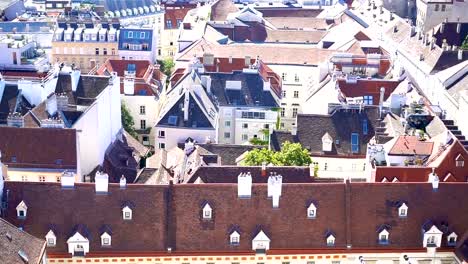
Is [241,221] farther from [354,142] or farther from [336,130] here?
→ [336,130]

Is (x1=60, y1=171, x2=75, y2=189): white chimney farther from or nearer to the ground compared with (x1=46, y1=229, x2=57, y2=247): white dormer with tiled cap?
farther from the ground

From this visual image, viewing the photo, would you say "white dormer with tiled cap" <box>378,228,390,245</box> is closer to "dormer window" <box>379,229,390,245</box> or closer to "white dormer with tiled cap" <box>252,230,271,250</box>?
"dormer window" <box>379,229,390,245</box>

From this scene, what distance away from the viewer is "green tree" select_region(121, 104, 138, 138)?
400 ft

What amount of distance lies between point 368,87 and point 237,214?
52.3 m

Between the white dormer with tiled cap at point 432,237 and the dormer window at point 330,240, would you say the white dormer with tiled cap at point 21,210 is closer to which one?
the dormer window at point 330,240

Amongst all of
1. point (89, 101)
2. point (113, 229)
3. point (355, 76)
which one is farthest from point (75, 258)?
point (355, 76)

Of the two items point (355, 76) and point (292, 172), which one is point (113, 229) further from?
point (355, 76)

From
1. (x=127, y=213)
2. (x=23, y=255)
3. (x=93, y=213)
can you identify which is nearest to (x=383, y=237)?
(x=127, y=213)

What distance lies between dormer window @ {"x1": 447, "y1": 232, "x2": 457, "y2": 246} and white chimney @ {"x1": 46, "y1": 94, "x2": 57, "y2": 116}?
4646cm

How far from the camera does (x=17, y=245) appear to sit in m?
66.6

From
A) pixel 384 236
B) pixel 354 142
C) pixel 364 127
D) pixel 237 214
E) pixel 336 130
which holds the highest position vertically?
pixel 237 214

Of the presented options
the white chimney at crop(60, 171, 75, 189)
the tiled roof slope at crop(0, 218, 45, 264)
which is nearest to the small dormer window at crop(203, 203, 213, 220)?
the white chimney at crop(60, 171, 75, 189)

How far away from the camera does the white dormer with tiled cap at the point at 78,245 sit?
240ft

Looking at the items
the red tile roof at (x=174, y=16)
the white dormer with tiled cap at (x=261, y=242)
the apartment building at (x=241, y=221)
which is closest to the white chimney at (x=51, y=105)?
the apartment building at (x=241, y=221)
